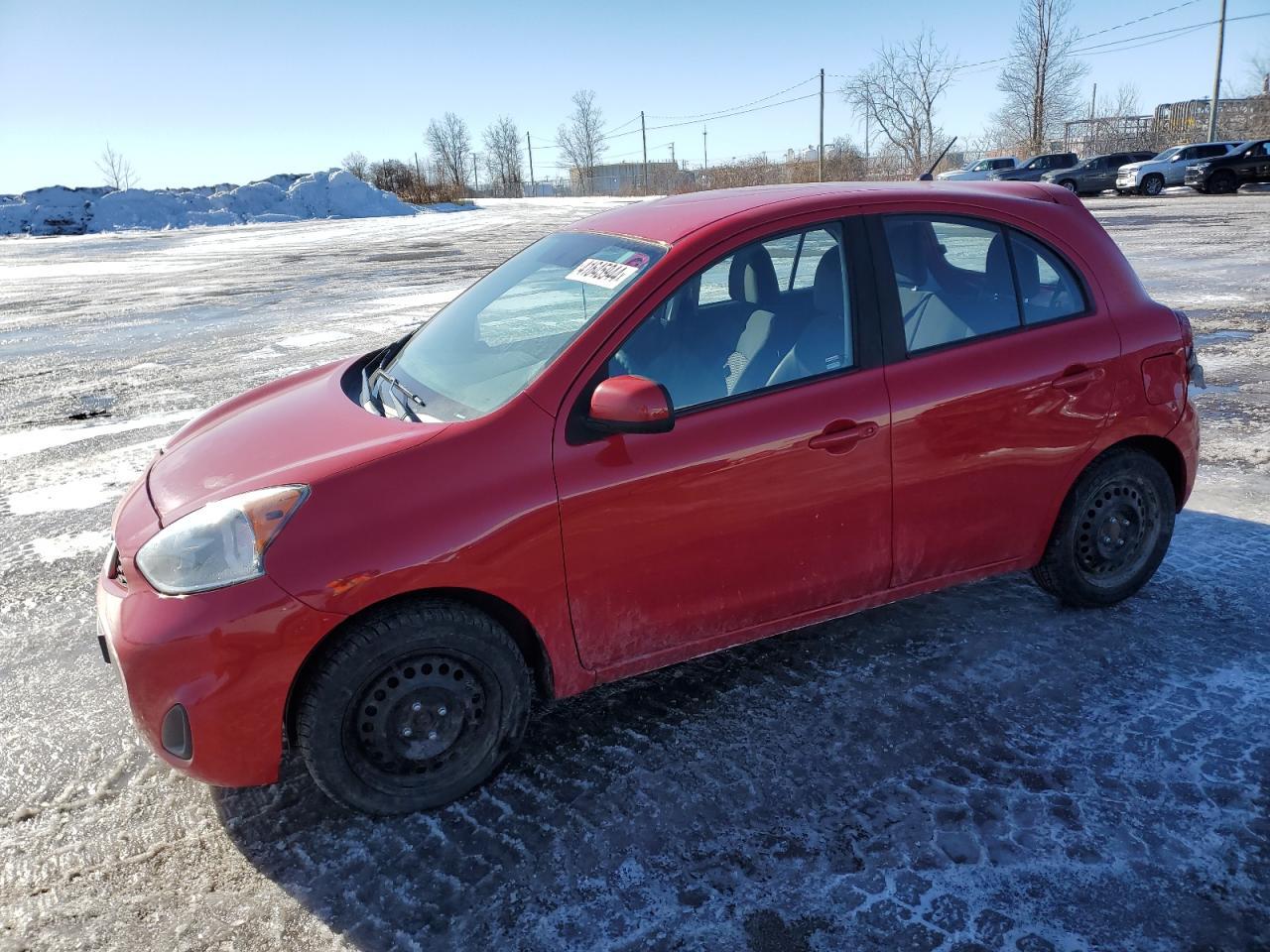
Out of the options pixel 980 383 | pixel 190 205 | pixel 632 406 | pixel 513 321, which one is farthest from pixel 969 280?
pixel 190 205

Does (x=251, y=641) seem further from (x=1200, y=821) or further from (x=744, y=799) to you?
(x=1200, y=821)

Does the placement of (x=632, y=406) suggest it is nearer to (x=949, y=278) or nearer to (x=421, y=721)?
(x=421, y=721)

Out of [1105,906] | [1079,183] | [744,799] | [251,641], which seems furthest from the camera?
[1079,183]

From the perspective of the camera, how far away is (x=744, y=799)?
2.76m

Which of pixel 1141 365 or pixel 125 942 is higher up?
pixel 1141 365

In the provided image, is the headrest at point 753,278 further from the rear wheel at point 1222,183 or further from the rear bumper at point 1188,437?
the rear wheel at point 1222,183

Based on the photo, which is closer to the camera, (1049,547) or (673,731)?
(673,731)

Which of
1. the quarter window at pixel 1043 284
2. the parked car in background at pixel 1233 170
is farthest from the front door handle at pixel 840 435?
the parked car in background at pixel 1233 170

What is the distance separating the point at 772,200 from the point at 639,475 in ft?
3.93

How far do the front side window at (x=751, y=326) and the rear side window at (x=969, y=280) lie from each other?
257 millimetres

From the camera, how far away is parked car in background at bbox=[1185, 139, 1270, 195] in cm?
2877

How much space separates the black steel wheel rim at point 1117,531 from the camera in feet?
12.0

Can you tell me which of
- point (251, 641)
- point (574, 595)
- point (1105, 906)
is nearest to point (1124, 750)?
point (1105, 906)

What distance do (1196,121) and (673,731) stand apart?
56090 millimetres
